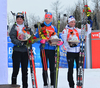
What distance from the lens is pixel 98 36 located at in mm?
9859

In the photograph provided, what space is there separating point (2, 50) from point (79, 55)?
4.94ft

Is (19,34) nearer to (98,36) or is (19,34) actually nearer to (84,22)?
(84,22)

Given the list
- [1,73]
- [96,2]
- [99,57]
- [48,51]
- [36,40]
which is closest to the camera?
[1,73]

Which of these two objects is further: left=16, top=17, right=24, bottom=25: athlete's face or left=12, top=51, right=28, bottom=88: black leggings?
left=16, top=17, right=24, bottom=25: athlete's face

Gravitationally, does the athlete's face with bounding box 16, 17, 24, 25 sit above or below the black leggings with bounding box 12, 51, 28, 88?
above

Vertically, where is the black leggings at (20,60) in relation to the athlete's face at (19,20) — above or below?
below

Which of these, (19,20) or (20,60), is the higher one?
(19,20)

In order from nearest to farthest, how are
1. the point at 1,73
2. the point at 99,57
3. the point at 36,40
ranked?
the point at 1,73
the point at 36,40
the point at 99,57

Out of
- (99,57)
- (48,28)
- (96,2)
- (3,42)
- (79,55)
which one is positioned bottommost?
(99,57)

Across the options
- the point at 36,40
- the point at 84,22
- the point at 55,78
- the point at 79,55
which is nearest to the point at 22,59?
the point at 36,40

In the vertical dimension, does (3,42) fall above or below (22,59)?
above

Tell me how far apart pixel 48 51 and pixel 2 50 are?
0.96 m

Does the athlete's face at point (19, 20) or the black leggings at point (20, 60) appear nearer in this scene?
the black leggings at point (20, 60)

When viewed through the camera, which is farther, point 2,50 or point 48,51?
point 48,51
